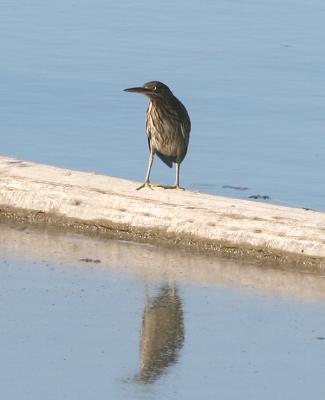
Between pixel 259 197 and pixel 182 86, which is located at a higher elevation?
pixel 182 86

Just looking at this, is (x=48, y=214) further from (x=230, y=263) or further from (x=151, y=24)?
(x=151, y=24)

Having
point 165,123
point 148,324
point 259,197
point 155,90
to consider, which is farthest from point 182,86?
point 148,324

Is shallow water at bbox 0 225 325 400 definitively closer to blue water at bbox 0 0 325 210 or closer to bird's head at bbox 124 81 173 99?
bird's head at bbox 124 81 173 99

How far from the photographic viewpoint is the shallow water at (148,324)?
Answer: 6.62m

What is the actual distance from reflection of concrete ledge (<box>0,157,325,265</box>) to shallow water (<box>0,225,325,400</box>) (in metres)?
0.15

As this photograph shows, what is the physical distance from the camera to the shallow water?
21.7 feet

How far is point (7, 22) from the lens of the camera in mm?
19062

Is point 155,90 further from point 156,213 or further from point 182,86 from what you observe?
point 182,86

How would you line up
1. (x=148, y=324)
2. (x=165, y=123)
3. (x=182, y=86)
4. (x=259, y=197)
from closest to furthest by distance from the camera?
(x=148, y=324)
(x=165, y=123)
(x=259, y=197)
(x=182, y=86)

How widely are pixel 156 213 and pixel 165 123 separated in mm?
1369

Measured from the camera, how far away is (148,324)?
25.0 feet

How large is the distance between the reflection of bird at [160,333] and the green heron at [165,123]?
248 cm

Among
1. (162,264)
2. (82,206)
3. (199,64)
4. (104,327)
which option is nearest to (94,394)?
(104,327)

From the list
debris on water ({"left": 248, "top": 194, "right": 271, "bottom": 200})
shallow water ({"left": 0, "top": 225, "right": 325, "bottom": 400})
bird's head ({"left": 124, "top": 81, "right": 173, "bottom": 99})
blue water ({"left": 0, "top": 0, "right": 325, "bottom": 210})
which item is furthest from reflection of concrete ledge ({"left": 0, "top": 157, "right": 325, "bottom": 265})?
blue water ({"left": 0, "top": 0, "right": 325, "bottom": 210})
